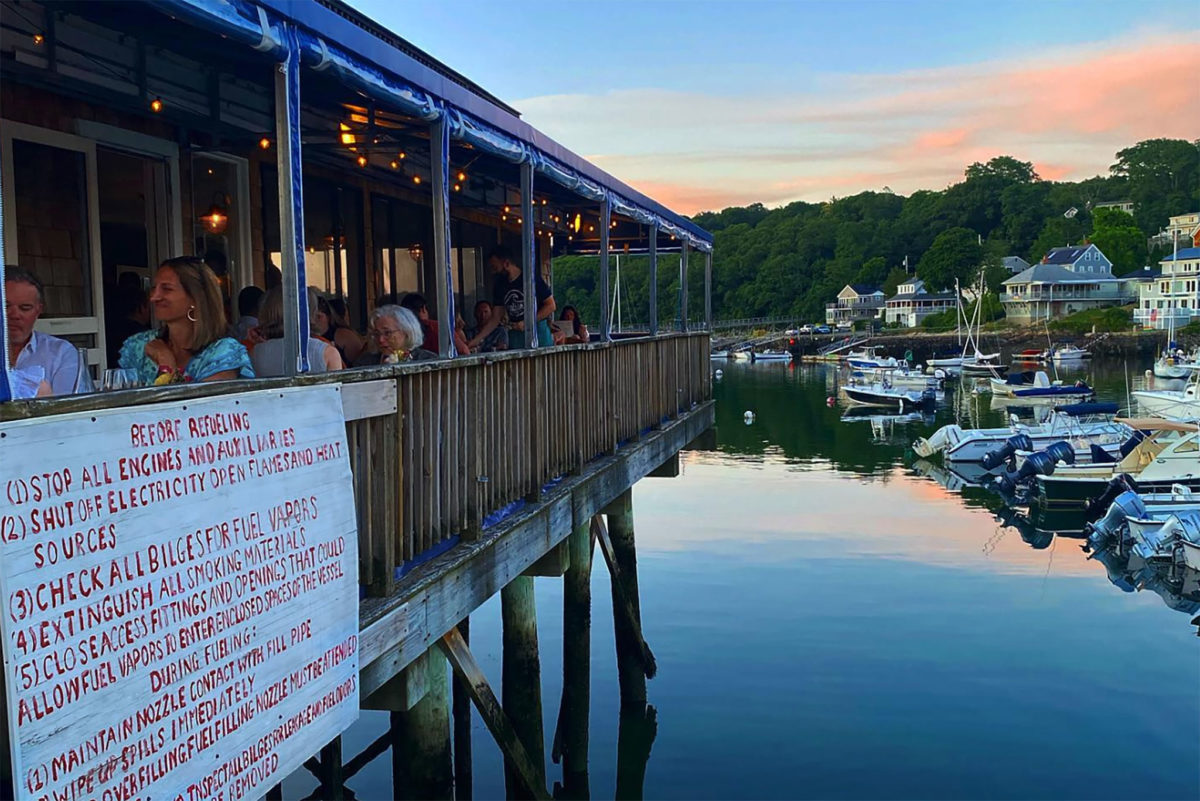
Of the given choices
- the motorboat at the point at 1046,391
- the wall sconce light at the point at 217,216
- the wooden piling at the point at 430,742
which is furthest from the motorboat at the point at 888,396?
the wooden piling at the point at 430,742

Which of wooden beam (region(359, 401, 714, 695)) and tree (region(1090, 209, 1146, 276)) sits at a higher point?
tree (region(1090, 209, 1146, 276))

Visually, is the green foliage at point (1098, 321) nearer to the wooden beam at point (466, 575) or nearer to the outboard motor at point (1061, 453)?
the outboard motor at point (1061, 453)

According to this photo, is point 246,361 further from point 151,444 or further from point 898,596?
point 898,596

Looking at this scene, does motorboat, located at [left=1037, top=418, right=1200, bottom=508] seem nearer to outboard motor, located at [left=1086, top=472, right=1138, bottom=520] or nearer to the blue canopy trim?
outboard motor, located at [left=1086, top=472, right=1138, bottom=520]

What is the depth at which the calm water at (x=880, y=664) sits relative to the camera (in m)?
14.5

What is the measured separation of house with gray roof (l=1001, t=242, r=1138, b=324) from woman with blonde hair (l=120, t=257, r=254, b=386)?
121 m

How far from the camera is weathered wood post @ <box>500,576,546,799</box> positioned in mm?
9414

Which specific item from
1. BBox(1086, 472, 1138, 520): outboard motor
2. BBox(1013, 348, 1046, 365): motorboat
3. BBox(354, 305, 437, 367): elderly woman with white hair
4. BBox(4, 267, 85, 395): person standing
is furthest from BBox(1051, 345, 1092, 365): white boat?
BBox(4, 267, 85, 395): person standing

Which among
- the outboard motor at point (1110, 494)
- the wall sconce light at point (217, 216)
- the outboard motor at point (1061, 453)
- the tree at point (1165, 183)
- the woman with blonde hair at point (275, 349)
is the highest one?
the tree at point (1165, 183)

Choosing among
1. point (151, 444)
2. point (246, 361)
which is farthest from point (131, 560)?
point (246, 361)

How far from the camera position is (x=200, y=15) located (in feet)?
12.1

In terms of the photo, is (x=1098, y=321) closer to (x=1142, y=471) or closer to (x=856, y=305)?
(x=856, y=305)

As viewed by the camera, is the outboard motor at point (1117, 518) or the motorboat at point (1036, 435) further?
the motorboat at point (1036, 435)

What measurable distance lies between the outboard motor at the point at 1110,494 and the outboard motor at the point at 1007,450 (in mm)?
6151
